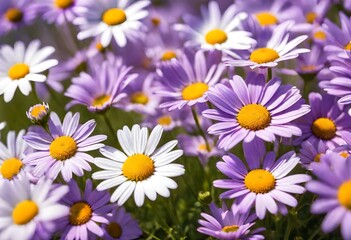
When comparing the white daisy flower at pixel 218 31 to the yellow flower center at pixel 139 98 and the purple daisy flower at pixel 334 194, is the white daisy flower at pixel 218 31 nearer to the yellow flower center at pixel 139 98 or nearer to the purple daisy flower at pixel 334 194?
the yellow flower center at pixel 139 98

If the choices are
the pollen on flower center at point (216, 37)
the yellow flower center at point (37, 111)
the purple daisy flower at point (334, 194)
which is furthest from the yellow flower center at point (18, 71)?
the purple daisy flower at point (334, 194)

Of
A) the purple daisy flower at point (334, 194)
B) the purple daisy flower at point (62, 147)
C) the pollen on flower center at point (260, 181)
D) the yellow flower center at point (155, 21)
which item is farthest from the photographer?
the yellow flower center at point (155, 21)

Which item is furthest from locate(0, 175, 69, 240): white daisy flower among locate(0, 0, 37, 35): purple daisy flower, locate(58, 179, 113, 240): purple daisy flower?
locate(0, 0, 37, 35): purple daisy flower

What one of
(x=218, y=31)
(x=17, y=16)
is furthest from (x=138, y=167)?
(x=17, y=16)

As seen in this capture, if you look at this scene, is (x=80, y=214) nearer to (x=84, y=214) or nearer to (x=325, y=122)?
(x=84, y=214)

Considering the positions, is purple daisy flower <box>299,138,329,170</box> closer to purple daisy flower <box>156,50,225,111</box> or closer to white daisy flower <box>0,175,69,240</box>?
purple daisy flower <box>156,50,225,111</box>
